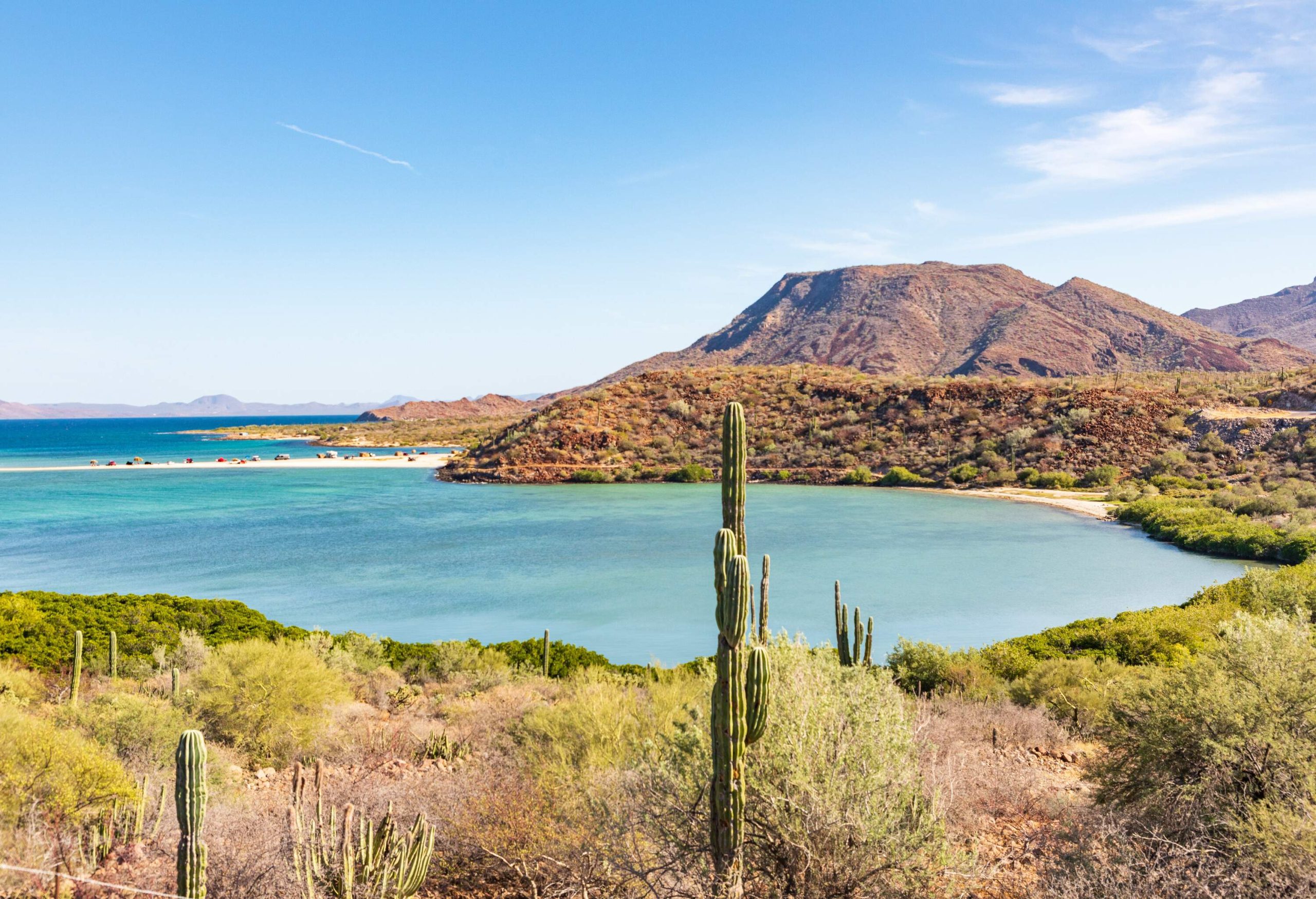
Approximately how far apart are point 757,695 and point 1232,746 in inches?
142

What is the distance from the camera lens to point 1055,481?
3788 cm

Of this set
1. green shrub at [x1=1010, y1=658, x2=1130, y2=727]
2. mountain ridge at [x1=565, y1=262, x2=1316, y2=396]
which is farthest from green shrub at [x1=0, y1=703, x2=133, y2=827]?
mountain ridge at [x1=565, y1=262, x2=1316, y2=396]

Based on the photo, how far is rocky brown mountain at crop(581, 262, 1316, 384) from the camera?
98.4 meters

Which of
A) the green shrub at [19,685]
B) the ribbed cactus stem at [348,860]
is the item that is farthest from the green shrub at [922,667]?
the green shrub at [19,685]

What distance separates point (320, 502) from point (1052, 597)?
31.7m

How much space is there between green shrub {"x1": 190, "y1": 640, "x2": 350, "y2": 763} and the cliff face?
127709 millimetres

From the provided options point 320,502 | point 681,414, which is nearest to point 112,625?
point 320,502

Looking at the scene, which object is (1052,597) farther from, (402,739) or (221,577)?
(221,577)

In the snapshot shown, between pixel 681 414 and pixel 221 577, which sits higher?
pixel 681 414

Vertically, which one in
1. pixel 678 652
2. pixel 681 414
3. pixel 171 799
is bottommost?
pixel 678 652

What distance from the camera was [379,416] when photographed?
532ft

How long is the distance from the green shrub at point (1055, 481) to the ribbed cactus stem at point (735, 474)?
36831 mm

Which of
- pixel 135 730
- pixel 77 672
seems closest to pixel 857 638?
pixel 135 730

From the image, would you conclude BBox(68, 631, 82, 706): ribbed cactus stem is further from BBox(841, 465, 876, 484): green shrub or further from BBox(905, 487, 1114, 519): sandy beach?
BBox(841, 465, 876, 484): green shrub
